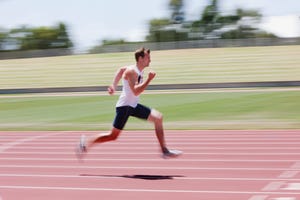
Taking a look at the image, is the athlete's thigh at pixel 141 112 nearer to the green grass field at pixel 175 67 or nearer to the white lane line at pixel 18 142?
the white lane line at pixel 18 142

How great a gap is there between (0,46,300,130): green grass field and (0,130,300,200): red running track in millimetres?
3915

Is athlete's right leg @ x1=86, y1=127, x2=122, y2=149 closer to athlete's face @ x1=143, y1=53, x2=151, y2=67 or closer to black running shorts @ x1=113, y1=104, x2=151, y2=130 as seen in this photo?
black running shorts @ x1=113, y1=104, x2=151, y2=130

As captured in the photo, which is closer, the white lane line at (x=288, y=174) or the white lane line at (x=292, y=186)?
the white lane line at (x=292, y=186)

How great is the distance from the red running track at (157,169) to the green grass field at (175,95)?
12.8 ft


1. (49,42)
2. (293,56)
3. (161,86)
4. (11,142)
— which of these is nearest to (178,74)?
(293,56)

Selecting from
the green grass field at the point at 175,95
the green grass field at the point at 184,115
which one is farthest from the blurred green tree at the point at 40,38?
the green grass field at the point at 184,115

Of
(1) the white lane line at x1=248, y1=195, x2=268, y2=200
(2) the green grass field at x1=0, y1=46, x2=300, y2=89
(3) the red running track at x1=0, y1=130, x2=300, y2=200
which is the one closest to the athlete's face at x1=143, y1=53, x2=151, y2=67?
(3) the red running track at x1=0, y1=130, x2=300, y2=200

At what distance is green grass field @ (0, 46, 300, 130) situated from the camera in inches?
738

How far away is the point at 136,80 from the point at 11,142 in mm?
5900

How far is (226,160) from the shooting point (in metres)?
9.80

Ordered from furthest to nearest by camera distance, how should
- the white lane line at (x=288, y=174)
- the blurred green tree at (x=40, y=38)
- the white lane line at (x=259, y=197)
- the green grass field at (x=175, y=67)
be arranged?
the blurred green tree at (x=40, y=38) < the green grass field at (x=175, y=67) < the white lane line at (x=288, y=174) < the white lane line at (x=259, y=197)

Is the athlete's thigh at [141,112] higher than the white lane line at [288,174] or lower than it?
higher

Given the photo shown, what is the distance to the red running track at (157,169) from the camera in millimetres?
7355

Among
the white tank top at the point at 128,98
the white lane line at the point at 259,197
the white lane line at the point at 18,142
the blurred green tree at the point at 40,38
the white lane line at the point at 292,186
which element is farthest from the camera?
the blurred green tree at the point at 40,38
